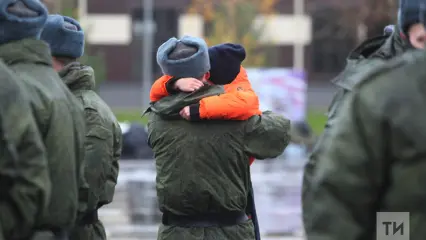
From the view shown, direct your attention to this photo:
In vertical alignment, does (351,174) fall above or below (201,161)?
above

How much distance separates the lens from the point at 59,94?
465cm

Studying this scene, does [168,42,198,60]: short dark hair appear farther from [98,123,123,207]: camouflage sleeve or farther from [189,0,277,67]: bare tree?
[189,0,277,67]: bare tree

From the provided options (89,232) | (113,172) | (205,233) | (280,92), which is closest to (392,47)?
(205,233)

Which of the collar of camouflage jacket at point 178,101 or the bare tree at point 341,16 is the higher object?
the collar of camouflage jacket at point 178,101

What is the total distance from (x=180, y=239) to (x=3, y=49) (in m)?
2.13

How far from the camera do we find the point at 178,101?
6344 millimetres

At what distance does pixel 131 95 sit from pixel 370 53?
54579 mm

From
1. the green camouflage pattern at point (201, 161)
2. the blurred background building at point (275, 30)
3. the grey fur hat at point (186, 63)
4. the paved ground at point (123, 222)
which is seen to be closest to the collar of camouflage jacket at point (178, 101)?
the green camouflage pattern at point (201, 161)

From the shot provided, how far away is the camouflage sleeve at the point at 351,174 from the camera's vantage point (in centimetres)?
364

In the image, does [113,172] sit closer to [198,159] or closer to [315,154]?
[198,159]

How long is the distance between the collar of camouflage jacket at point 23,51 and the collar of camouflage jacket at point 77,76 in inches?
63.3

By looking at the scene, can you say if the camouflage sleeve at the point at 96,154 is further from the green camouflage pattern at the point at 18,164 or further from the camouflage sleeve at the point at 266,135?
the green camouflage pattern at the point at 18,164

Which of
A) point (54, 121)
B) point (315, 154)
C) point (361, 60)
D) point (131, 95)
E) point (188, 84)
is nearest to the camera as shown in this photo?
point (54, 121)

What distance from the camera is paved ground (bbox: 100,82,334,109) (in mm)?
59625
